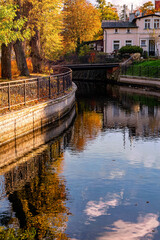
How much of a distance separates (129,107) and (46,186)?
2018cm

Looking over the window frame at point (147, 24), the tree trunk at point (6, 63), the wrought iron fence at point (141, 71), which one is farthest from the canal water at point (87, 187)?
the window frame at point (147, 24)

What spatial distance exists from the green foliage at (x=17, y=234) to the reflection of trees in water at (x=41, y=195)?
152mm

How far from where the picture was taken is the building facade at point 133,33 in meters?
72.2

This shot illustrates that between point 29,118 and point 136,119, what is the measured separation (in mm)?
8197

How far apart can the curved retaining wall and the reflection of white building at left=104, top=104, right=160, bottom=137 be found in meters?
3.01

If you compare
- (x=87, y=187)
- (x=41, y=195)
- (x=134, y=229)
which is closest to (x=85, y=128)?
(x=87, y=187)

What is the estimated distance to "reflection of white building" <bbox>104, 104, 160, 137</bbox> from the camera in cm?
2117

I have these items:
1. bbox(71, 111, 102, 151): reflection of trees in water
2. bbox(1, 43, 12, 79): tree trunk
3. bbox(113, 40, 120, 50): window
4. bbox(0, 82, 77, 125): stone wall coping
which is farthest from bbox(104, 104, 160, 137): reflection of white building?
bbox(113, 40, 120, 50): window

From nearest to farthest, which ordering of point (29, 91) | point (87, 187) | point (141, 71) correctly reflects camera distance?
1. point (87, 187)
2. point (29, 91)
3. point (141, 71)

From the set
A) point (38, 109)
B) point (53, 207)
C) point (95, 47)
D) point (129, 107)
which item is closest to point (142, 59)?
point (95, 47)

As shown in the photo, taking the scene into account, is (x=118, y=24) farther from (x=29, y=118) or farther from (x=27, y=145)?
(x=27, y=145)

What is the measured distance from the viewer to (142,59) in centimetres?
6200

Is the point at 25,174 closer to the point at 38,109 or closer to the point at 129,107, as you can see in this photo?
the point at 38,109

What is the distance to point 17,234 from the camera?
28.1ft
